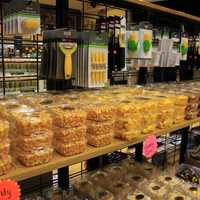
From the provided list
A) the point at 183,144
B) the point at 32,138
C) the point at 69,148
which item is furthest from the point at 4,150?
the point at 183,144

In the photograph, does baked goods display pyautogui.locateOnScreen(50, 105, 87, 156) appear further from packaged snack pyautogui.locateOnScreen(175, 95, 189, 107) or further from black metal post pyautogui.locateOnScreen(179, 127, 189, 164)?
black metal post pyautogui.locateOnScreen(179, 127, 189, 164)

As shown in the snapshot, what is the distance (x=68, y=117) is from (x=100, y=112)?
0.53 ft

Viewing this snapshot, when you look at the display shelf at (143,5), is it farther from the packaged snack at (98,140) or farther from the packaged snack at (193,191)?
the packaged snack at (193,191)

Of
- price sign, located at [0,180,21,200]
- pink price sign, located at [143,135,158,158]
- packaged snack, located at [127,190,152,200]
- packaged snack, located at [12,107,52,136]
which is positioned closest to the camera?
price sign, located at [0,180,21,200]

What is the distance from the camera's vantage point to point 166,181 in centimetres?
176

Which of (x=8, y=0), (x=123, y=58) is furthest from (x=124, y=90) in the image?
(x=8, y=0)

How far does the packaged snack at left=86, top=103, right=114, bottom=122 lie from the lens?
118 centimetres

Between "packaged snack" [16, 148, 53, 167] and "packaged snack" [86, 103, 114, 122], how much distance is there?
0.24m

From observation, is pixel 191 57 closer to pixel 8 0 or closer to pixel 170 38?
pixel 170 38

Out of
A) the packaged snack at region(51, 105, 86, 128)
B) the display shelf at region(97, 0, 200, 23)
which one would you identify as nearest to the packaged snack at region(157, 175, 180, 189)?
the packaged snack at region(51, 105, 86, 128)

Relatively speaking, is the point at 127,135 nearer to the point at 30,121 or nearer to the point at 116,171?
the point at 30,121

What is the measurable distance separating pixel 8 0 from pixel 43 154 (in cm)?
88

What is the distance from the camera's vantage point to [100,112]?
118 centimetres

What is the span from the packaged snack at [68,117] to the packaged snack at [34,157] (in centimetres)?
11
